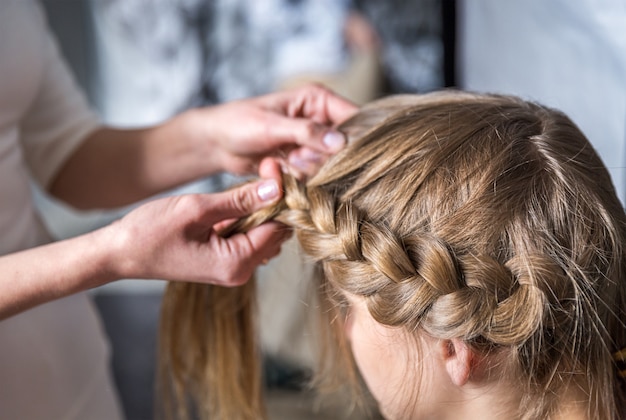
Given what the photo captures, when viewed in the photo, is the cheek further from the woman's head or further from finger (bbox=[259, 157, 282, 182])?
finger (bbox=[259, 157, 282, 182])

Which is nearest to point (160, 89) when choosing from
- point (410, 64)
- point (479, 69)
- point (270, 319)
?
point (410, 64)

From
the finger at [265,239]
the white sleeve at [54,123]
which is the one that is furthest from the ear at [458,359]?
the white sleeve at [54,123]

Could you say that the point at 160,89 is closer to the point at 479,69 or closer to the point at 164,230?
the point at 479,69

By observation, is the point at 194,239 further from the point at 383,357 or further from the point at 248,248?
the point at 383,357

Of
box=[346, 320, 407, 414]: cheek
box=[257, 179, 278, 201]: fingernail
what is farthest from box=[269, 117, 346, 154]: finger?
box=[346, 320, 407, 414]: cheek

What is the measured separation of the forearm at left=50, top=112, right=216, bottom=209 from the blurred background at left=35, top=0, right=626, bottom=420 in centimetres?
84

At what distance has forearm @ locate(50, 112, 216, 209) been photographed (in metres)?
1.15

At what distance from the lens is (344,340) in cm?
104

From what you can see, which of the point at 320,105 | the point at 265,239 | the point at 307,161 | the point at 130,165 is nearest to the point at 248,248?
the point at 265,239

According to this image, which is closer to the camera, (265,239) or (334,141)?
(265,239)

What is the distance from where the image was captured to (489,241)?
754mm

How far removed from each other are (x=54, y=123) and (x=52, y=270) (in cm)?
47

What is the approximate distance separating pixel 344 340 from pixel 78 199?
0.52 meters

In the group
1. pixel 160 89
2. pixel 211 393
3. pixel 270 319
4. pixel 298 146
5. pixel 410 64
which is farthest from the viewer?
pixel 160 89
